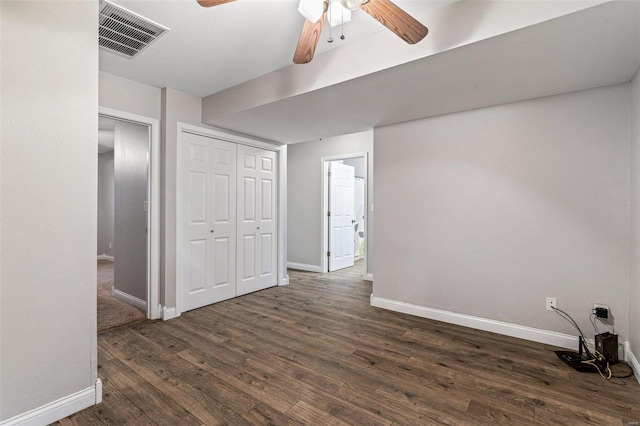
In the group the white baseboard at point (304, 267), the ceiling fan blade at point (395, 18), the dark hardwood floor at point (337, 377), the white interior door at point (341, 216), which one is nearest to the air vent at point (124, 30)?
the ceiling fan blade at point (395, 18)

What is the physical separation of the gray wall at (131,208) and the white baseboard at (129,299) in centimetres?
4

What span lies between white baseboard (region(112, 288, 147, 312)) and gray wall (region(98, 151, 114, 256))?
374 cm

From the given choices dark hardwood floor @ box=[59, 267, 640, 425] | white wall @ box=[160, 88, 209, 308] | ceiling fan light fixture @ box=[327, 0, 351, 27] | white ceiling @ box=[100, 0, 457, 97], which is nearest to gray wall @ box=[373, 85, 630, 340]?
dark hardwood floor @ box=[59, 267, 640, 425]

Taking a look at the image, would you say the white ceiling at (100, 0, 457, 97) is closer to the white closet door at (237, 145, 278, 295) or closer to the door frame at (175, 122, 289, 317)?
the door frame at (175, 122, 289, 317)

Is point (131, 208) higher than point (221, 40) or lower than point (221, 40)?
lower

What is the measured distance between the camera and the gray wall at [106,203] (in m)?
7.14

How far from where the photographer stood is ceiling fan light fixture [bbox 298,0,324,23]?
1.49 metres

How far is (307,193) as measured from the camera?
5.84m

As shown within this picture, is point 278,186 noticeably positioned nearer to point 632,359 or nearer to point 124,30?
point 124,30

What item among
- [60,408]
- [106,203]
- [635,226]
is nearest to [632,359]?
[635,226]

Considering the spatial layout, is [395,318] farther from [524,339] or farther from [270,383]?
[270,383]

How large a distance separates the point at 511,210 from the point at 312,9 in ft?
7.88

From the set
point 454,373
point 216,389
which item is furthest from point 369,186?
point 216,389

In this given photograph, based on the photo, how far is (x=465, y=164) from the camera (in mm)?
3045
